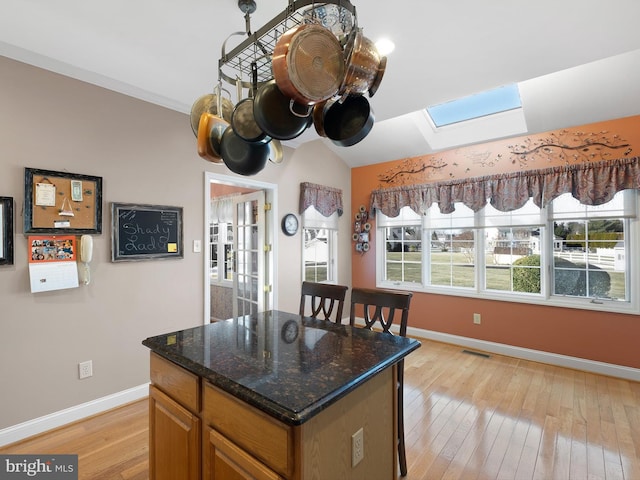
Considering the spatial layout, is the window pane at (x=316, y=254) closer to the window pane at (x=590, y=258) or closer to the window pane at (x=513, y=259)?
the window pane at (x=513, y=259)

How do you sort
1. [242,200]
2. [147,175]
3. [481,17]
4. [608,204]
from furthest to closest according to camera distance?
[242,200] → [608,204] → [147,175] → [481,17]

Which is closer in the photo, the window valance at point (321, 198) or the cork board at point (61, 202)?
the cork board at point (61, 202)

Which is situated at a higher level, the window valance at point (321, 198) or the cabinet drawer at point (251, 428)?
the window valance at point (321, 198)

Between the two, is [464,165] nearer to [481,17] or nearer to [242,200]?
[481,17]

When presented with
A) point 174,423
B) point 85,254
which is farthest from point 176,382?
point 85,254

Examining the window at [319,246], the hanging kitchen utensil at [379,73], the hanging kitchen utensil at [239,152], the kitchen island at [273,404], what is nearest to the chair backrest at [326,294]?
the kitchen island at [273,404]

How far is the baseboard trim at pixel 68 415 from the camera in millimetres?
2062

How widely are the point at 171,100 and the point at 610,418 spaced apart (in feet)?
14.2

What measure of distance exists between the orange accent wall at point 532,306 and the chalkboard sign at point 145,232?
3.00 meters

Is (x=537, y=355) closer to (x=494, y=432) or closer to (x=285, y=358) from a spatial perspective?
(x=494, y=432)

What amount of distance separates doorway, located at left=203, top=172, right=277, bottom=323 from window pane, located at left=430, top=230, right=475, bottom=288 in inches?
86.9

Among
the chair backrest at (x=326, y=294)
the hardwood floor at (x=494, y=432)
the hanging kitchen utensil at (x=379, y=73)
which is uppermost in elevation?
the hanging kitchen utensil at (x=379, y=73)

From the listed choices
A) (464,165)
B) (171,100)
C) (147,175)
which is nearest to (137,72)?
(171,100)

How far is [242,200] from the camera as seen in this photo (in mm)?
4125
